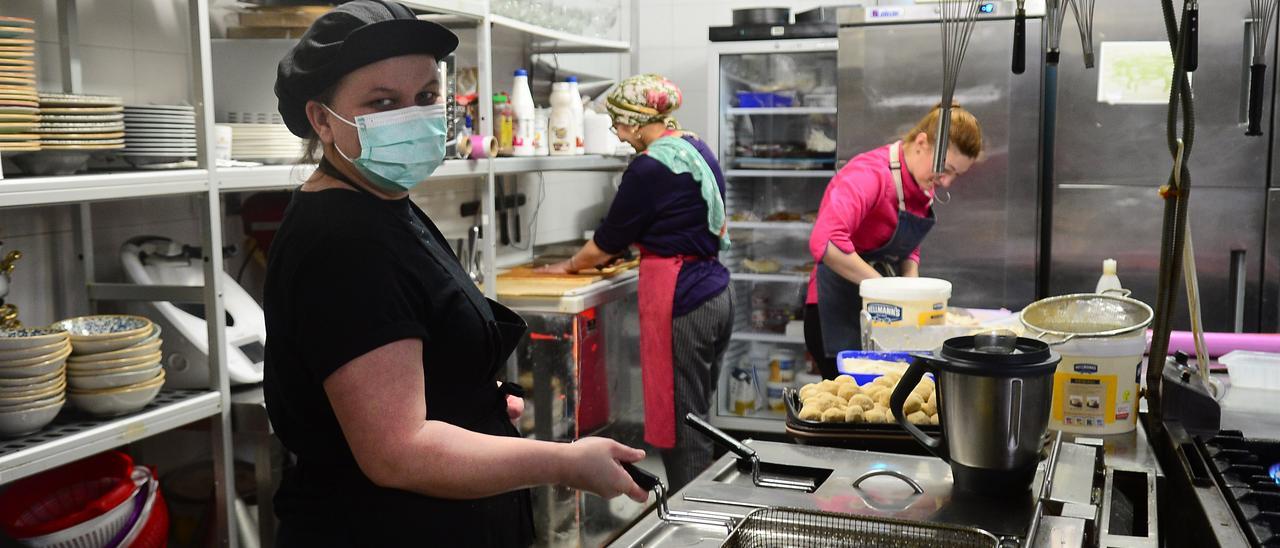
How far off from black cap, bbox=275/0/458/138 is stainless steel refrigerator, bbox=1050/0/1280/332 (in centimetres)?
358

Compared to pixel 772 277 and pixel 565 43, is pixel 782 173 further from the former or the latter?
pixel 565 43

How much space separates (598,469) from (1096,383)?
111cm

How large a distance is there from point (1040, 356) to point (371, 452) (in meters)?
1.00

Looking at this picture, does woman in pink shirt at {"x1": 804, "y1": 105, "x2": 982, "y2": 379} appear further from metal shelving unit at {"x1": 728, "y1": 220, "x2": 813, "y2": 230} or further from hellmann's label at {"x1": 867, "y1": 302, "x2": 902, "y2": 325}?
metal shelving unit at {"x1": 728, "y1": 220, "x2": 813, "y2": 230}

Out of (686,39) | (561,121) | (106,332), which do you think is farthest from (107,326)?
(686,39)

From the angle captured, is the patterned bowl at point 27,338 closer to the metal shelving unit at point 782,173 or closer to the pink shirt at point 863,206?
the pink shirt at point 863,206

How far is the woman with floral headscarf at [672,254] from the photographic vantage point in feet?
13.7

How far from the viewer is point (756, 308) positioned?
5680 millimetres

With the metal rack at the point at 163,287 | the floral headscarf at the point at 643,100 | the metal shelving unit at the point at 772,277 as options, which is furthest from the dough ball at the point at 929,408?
the metal shelving unit at the point at 772,277

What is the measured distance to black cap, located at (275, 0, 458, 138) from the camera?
1553mm

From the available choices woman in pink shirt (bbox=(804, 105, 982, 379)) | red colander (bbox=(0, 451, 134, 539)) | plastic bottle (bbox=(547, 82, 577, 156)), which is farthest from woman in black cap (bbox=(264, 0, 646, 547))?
plastic bottle (bbox=(547, 82, 577, 156))

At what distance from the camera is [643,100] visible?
169 inches

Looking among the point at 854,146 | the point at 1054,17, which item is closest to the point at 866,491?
the point at 1054,17

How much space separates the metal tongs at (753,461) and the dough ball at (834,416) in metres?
0.20
